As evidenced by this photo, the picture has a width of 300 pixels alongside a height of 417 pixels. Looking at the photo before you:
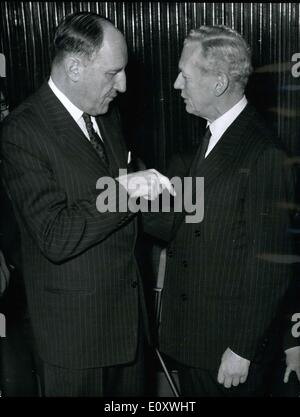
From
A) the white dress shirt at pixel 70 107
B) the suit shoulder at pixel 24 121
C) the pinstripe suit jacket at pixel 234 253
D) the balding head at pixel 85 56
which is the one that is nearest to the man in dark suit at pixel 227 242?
the pinstripe suit jacket at pixel 234 253

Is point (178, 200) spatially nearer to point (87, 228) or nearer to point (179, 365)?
point (87, 228)

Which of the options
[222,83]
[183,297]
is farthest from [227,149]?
[183,297]

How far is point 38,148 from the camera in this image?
5.74 feet

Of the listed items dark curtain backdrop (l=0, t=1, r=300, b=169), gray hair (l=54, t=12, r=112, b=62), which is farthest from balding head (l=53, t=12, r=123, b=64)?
dark curtain backdrop (l=0, t=1, r=300, b=169)

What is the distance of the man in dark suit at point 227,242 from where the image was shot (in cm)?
179

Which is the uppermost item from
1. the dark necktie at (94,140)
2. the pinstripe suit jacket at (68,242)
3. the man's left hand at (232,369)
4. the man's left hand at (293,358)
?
the dark necktie at (94,140)

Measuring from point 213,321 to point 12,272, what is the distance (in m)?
1.32

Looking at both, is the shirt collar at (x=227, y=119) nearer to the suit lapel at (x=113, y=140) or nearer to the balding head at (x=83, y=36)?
the suit lapel at (x=113, y=140)

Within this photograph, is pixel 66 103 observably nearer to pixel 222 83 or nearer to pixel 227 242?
pixel 222 83

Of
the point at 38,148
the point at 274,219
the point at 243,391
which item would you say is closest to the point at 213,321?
the point at 243,391

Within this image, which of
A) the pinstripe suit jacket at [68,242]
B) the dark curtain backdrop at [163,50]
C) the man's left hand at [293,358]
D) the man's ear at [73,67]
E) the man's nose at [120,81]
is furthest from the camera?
the dark curtain backdrop at [163,50]

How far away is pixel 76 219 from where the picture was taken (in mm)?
1721

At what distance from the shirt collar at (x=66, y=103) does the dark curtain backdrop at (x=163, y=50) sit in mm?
1309

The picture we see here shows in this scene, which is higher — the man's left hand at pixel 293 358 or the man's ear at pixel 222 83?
the man's ear at pixel 222 83
